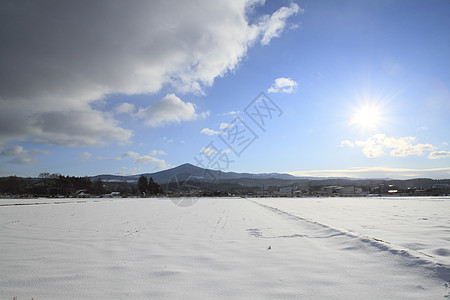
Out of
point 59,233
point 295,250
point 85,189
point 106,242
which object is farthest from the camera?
point 85,189

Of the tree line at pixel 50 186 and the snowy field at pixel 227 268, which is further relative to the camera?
the tree line at pixel 50 186

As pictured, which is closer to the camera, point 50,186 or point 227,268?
point 227,268

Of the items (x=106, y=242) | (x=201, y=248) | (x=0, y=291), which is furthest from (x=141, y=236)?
(x=0, y=291)

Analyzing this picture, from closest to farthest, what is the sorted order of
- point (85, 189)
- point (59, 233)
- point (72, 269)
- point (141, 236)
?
point (72, 269), point (141, 236), point (59, 233), point (85, 189)

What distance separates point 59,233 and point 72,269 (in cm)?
405

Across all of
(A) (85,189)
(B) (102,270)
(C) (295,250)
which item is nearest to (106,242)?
(B) (102,270)

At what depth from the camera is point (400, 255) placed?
4.06 m

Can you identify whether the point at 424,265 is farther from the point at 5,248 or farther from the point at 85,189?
the point at 85,189

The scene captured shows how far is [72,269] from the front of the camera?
377 centimetres

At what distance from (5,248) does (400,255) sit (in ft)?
24.5

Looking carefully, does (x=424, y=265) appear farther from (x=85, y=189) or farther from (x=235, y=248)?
(x=85, y=189)

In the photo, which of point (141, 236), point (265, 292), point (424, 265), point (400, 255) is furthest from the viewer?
point (141, 236)

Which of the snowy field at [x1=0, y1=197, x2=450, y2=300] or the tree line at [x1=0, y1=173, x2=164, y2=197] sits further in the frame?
the tree line at [x1=0, y1=173, x2=164, y2=197]

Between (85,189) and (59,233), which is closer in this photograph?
(59,233)
